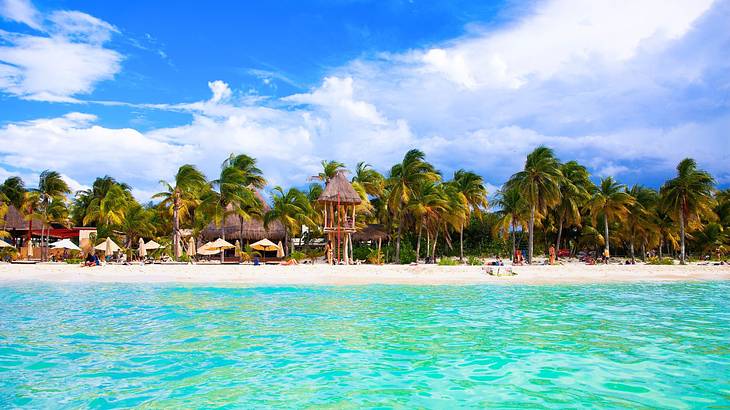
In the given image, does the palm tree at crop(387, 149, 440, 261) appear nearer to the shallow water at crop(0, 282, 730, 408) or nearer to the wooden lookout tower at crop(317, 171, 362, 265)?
the wooden lookout tower at crop(317, 171, 362, 265)

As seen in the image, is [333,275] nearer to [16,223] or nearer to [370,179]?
[370,179]

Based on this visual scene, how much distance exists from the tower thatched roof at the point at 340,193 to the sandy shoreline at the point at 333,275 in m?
4.96

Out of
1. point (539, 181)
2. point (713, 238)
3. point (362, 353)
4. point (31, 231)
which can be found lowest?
point (362, 353)

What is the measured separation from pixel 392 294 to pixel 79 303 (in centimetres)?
991

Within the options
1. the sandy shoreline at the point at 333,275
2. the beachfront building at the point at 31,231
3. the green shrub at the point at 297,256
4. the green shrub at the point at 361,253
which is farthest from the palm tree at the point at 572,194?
the beachfront building at the point at 31,231

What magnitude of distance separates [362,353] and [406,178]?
2507cm

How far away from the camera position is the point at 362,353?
8.70 m

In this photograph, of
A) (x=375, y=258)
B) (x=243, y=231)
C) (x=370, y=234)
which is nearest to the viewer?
(x=375, y=258)

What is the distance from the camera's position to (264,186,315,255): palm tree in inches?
1329

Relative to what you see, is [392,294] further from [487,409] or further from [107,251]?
[107,251]

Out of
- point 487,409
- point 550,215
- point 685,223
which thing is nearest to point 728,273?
point 685,223

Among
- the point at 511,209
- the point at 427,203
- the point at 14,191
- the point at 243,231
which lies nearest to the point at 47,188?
the point at 14,191

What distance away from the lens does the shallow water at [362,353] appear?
6.39 m

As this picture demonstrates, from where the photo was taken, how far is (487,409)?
5.89 meters
